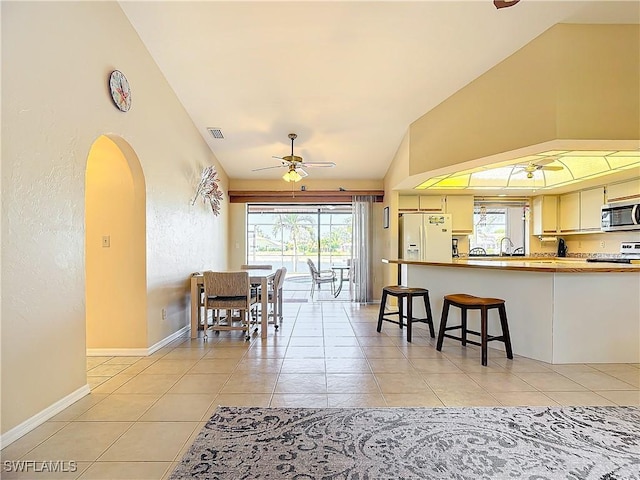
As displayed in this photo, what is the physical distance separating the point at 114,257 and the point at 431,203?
519 cm

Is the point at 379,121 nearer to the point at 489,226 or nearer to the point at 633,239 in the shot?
the point at 489,226

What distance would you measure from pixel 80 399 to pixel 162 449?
3.58 ft

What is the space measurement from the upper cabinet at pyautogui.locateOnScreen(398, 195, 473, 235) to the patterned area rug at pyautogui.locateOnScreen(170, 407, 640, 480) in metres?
4.39

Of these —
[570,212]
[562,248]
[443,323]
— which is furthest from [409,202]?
[443,323]

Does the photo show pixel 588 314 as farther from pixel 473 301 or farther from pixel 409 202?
pixel 409 202

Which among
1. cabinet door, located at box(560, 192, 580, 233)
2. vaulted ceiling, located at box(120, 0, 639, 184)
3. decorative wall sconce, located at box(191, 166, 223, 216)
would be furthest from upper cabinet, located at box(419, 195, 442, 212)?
decorative wall sconce, located at box(191, 166, 223, 216)

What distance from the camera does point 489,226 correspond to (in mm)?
6953

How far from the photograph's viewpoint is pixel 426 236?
6094mm

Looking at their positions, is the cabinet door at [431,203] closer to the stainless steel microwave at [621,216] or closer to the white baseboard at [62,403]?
the stainless steel microwave at [621,216]

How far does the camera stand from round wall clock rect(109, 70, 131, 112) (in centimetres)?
296

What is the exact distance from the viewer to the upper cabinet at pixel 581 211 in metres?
5.38

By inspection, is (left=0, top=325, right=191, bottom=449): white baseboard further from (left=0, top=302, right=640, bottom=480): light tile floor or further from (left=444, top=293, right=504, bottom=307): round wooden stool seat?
(left=444, top=293, right=504, bottom=307): round wooden stool seat

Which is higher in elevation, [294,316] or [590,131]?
[590,131]

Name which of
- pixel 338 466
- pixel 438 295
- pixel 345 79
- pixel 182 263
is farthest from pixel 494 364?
pixel 182 263
